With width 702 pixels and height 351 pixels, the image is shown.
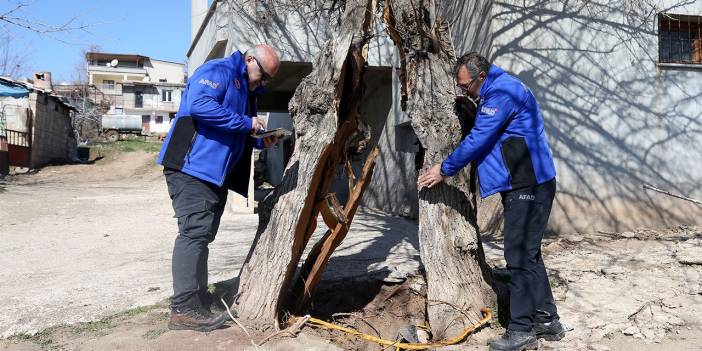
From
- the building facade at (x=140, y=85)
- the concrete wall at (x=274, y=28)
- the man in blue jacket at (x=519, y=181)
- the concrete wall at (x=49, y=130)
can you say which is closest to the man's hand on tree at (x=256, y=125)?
the man in blue jacket at (x=519, y=181)

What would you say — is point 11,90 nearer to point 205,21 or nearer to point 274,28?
point 205,21

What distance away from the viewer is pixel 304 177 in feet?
12.2

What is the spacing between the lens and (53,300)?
14.4 ft

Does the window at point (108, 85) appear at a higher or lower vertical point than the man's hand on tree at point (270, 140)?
higher

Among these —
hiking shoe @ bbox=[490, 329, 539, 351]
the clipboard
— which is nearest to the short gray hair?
the clipboard

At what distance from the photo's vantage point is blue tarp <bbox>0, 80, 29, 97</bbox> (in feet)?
55.6

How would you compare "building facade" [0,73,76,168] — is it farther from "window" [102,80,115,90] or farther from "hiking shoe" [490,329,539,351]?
"window" [102,80,115,90]

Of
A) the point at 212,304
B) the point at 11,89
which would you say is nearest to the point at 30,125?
the point at 11,89

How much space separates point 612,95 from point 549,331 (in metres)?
4.67

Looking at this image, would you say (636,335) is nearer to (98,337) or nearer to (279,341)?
(279,341)

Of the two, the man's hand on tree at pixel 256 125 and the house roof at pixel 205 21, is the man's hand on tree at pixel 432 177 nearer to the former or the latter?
the man's hand on tree at pixel 256 125

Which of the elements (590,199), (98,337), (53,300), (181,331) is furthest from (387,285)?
(590,199)

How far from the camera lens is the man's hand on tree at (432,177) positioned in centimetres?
368

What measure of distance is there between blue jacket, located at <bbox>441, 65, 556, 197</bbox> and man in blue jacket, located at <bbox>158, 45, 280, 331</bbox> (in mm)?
1409
